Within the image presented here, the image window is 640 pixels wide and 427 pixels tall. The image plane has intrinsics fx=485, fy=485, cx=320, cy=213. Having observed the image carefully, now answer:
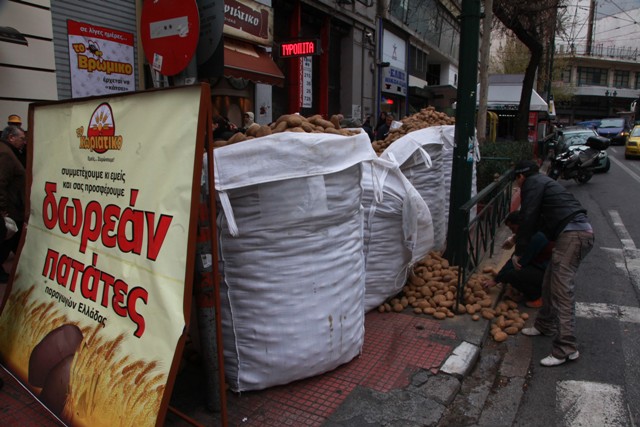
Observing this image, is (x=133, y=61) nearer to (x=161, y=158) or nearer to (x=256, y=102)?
(x=256, y=102)

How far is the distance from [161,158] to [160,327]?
79 cm

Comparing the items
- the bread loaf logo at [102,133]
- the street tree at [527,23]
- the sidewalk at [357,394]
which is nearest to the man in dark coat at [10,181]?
the sidewalk at [357,394]

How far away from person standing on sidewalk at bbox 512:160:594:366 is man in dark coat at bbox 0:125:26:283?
16.6 ft

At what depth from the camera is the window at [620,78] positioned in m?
66.8

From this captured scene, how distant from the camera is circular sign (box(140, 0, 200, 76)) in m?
3.55

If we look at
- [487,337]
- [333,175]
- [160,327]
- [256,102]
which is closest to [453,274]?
[487,337]

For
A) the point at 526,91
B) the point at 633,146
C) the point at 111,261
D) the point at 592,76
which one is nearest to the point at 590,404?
the point at 111,261

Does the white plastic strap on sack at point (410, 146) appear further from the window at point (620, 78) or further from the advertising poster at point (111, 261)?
the window at point (620, 78)

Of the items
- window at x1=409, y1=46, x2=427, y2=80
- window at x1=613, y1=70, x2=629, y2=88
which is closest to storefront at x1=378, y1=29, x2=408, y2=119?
window at x1=409, y1=46, x2=427, y2=80

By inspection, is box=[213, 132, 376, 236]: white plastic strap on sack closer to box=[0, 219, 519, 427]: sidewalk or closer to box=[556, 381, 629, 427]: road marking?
box=[0, 219, 519, 427]: sidewalk

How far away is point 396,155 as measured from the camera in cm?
520

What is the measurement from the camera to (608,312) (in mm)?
4832

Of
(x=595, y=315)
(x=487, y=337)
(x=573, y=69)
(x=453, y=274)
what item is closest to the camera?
(x=487, y=337)

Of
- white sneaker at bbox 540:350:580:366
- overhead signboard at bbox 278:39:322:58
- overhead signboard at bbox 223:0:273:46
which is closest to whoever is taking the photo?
white sneaker at bbox 540:350:580:366
